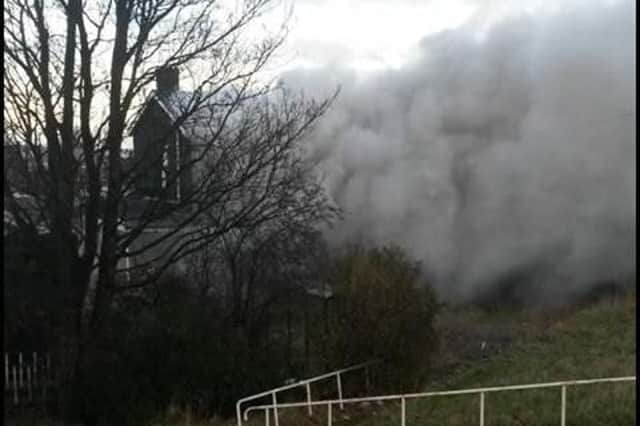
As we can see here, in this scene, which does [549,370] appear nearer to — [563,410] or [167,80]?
[563,410]

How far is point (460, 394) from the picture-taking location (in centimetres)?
593

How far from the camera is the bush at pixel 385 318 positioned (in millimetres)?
7195

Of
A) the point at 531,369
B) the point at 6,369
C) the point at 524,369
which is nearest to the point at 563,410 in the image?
the point at 531,369

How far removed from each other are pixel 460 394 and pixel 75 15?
165 inches

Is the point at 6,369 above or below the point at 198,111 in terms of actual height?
below

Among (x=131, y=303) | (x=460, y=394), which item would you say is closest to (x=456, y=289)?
(x=460, y=394)

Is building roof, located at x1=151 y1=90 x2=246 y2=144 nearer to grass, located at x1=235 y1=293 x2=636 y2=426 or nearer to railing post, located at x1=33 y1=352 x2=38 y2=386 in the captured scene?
railing post, located at x1=33 y1=352 x2=38 y2=386

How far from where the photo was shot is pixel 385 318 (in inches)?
283

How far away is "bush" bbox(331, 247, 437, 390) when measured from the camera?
7.20 meters

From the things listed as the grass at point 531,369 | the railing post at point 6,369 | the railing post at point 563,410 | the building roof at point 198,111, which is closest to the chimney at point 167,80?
the building roof at point 198,111

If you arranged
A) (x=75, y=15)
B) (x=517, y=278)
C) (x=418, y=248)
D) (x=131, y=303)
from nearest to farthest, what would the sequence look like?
(x=75, y=15)
(x=131, y=303)
(x=418, y=248)
(x=517, y=278)

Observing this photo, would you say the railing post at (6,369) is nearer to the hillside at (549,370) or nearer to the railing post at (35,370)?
the railing post at (35,370)

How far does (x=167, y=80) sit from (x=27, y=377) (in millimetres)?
2699

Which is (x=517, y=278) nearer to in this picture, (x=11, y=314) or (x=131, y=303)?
(x=131, y=303)
